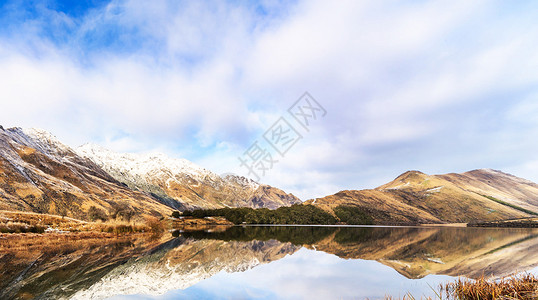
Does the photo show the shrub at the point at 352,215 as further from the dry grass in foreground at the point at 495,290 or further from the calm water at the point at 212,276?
the dry grass in foreground at the point at 495,290

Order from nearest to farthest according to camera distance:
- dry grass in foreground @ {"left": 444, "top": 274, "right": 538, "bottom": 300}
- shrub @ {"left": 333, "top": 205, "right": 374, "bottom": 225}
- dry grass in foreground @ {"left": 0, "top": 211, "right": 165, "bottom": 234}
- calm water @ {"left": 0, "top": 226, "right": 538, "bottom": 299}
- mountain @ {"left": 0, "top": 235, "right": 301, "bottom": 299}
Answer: dry grass in foreground @ {"left": 444, "top": 274, "right": 538, "bottom": 300} → mountain @ {"left": 0, "top": 235, "right": 301, "bottom": 299} → calm water @ {"left": 0, "top": 226, "right": 538, "bottom": 299} → dry grass in foreground @ {"left": 0, "top": 211, "right": 165, "bottom": 234} → shrub @ {"left": 333, "top": 205, "right": 374, "bottom": 225}

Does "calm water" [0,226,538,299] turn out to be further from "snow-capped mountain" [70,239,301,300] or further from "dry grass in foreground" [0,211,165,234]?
"dry grass in foreground" [0,211,165,234]

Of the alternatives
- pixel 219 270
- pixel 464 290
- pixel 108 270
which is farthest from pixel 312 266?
pixel 108 270

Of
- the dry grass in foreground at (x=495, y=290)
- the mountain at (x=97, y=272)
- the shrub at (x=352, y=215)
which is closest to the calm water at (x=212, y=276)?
the mountain at (x=97, y=272)

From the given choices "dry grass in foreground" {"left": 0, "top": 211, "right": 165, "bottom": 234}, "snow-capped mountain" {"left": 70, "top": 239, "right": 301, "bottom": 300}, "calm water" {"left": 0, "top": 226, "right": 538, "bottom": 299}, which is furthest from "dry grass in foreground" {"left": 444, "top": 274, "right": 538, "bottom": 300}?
"dry grass in foreground" {"left": 0, "top": 211, "right": 165, "bottom": 234}

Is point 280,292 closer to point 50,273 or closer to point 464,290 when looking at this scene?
point 464,290

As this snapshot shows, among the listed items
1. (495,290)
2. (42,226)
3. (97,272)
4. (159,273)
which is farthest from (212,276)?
(42,226)

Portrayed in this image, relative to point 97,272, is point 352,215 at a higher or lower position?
higher

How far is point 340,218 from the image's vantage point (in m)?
160

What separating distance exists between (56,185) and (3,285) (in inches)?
5335

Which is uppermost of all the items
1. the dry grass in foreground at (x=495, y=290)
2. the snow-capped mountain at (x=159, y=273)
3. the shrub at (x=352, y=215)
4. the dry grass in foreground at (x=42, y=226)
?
the shrub at (x=352, y=215)

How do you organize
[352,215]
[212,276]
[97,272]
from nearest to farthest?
[97,272], [212,276], [352,215]

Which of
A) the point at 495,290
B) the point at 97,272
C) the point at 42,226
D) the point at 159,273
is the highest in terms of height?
the point at 42,226

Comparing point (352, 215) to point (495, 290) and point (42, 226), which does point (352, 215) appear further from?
point (495, 290)
